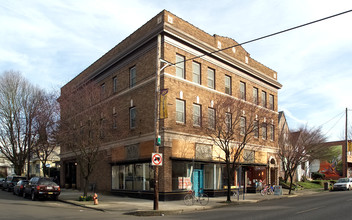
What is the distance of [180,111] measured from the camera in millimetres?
22516

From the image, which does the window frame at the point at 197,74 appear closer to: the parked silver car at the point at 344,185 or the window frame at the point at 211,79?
the window frame at the point at 211,79

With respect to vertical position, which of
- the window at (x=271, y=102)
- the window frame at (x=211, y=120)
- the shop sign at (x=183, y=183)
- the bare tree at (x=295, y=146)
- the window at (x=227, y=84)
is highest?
the window at (x=227, y=84)

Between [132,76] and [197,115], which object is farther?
[132,76]

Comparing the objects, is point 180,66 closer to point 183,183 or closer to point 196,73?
point 196,73

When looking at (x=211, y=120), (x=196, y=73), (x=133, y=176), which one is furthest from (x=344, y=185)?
(x=133, y=176)

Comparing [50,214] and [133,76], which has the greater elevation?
[133,76]

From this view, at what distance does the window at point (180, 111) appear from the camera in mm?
22322

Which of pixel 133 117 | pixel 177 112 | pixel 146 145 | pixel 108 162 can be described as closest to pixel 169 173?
pixel 146 145

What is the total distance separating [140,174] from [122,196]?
9.49 feet

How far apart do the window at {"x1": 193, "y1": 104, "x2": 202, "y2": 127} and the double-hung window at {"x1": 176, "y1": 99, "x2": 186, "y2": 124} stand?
3.89 feet

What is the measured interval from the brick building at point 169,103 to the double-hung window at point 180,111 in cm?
7

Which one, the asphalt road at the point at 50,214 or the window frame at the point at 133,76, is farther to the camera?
the window frame at the point at 133,76

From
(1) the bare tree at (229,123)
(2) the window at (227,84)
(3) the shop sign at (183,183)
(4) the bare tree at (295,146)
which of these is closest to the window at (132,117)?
(1) the bare tree at (229,123)

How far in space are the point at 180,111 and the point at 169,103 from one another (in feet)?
4.88
